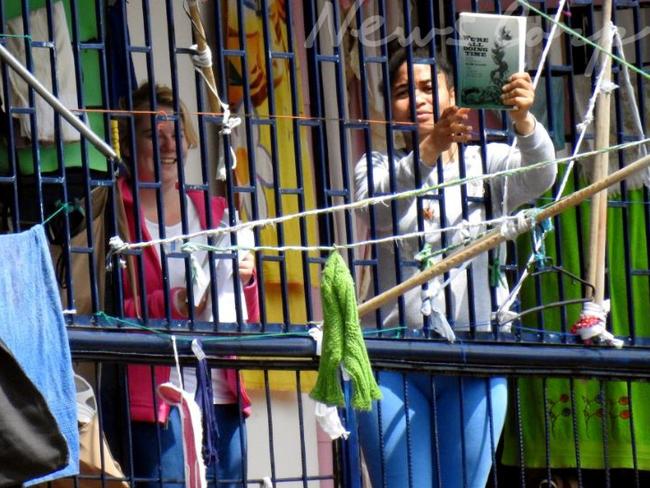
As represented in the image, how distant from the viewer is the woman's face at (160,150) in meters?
8.30

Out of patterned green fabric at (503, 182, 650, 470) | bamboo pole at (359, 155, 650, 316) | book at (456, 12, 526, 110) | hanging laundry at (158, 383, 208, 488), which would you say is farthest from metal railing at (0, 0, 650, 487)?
book at (456, 12, 526, 110)

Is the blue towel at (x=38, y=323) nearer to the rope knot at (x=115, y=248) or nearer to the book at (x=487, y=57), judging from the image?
the rope knot at (x=115, y=248)

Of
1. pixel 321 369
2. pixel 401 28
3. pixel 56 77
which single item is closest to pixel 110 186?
pixel 56 77

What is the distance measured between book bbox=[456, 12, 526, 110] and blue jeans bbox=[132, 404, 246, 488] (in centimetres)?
154

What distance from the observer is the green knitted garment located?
727cm

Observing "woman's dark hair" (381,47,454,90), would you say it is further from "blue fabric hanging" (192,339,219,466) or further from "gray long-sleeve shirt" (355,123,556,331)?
"blue fabric hanging" (192,339,219,466)

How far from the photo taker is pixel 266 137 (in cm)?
968

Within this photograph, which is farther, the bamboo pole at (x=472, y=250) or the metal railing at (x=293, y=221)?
the metal railing at (x=293, y=221)

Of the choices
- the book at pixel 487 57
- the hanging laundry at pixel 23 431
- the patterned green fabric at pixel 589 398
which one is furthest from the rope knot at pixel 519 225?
the hanging laundry at pixel 23 431

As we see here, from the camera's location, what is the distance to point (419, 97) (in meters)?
8.41

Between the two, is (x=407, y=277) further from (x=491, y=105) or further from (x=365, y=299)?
(x=491, y=105)

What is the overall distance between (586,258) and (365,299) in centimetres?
91

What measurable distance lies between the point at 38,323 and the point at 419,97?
78.4 inches

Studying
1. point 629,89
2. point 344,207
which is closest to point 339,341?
point 344,207
